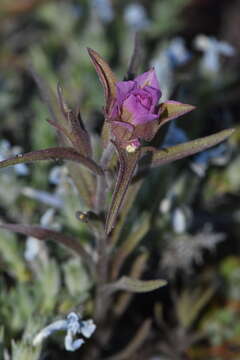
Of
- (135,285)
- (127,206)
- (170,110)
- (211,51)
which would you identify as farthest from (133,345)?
(211,51)

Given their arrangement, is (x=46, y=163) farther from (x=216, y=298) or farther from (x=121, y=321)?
(x=216, y=298)

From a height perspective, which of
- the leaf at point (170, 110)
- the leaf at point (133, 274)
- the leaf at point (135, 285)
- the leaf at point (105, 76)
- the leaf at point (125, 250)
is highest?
the leaf at point (105, 76)

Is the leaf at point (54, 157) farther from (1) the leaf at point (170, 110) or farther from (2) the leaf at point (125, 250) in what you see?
(2) the leaf at point (125, 250)

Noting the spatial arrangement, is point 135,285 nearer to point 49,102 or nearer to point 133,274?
point 133,274

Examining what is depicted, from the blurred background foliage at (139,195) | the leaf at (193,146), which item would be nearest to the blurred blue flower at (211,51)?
the blurred background foliage at (139,195)

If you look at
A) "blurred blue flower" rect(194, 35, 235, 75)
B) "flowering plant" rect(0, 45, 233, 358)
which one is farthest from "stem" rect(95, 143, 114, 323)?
A: "blurred blue flower" rect(194, 35, 235, 75)

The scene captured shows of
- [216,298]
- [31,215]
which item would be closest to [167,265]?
[216,298]
